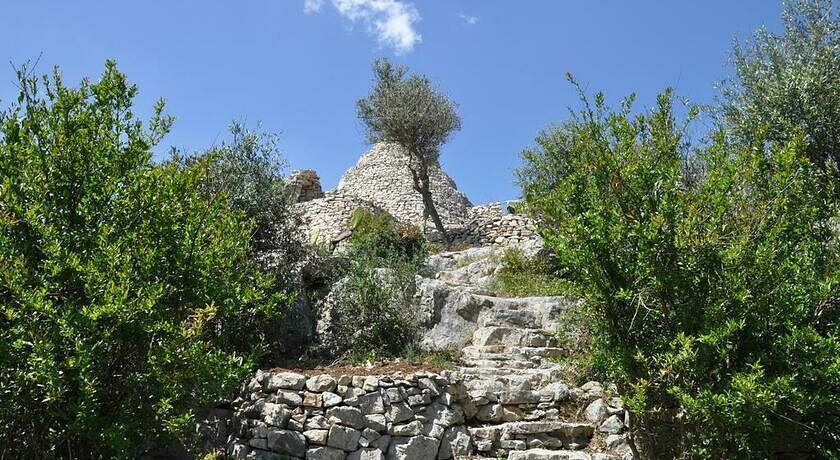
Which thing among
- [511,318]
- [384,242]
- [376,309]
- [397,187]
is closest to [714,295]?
[511,318]

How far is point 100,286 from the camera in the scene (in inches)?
245

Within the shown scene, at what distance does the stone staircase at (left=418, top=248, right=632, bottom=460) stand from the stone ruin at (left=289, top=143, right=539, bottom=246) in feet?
23.0

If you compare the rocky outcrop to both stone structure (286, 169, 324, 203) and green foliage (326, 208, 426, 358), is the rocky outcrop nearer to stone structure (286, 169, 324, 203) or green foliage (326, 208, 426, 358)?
stone structure (286, 169, 324, 203)

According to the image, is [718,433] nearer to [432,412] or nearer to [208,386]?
[432,412]

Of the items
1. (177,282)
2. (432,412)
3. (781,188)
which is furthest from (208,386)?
(781,188)

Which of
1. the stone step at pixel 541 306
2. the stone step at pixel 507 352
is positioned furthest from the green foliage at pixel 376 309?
the stone step at pixel 541 306

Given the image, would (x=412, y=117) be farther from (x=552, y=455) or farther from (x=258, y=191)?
(x=552, y=455)

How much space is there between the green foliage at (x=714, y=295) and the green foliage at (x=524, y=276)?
5.83m

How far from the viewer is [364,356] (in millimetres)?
10547

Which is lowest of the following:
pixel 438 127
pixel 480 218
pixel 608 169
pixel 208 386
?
pixel 208 386

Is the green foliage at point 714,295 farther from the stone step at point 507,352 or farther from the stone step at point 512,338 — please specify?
the stone step at point 512,338

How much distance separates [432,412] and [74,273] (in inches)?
189

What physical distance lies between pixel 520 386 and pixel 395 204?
70.7 feet

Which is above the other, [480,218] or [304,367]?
[480,218]
